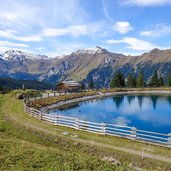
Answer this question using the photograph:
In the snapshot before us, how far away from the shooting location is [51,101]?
248 feet

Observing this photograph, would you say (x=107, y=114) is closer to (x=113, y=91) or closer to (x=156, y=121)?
(x=156, y=121)

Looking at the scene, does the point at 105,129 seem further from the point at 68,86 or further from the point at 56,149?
the point at 68,86

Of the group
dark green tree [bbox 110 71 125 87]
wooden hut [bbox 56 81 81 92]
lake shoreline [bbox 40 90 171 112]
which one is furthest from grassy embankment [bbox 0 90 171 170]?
dark green tree [bbox 110 71 125 87]

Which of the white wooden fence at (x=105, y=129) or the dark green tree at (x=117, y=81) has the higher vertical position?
the dark green tree at (x=117, y=81)

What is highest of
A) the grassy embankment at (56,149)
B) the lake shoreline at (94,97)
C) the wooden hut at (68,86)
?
the wooden hut at (68,86)

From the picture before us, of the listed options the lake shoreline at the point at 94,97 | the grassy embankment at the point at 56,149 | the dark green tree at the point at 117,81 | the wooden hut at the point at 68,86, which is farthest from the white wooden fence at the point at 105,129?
the dark green tree at the point at 117,81

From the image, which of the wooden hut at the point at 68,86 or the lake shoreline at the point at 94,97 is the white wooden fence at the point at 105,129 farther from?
the wooden hut at the point at 68,86

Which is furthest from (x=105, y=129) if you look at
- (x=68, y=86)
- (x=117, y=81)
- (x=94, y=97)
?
(x=117, y=81)

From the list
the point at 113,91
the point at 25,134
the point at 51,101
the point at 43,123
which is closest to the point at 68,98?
the point at 51,101

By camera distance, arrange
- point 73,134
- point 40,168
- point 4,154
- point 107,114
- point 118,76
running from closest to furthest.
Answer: point 40,168 < point 4,154 < point 73,134 < point 107,114 < point 118,76

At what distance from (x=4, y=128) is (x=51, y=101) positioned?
34.1 metres

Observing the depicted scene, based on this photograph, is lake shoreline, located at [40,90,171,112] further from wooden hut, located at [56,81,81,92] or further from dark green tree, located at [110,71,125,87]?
wooden hut, located at [56,81,81,92]

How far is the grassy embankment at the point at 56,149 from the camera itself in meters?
22.7

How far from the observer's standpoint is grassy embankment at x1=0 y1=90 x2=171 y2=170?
74.5 ft
